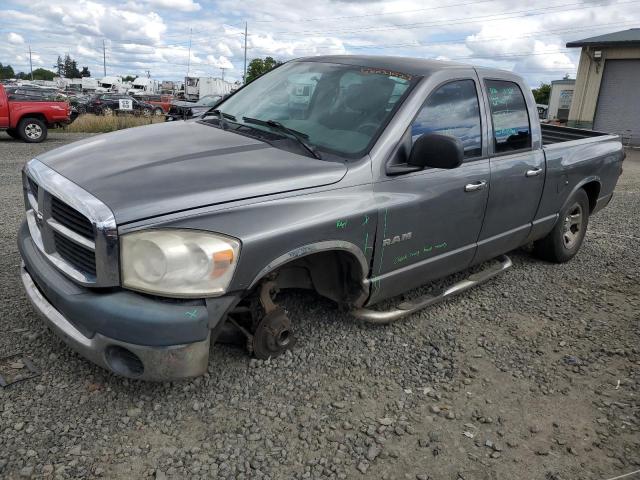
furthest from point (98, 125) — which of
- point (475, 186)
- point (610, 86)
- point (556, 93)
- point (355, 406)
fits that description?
point (556, 93)

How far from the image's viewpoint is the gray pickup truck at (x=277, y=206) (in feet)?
8.05

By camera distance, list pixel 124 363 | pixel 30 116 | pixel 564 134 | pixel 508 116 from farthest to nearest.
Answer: pixel 30 116 < pixel 564 134 < pixel 508 116 < pixel 124 363

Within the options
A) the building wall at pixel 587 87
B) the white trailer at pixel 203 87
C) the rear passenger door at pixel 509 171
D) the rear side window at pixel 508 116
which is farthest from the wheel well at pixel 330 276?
the white trailer at pixel 203 87

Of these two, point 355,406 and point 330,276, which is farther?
point 330,276

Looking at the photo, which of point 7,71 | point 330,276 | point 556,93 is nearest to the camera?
point 330,276

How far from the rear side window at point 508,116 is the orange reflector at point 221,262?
237 cm

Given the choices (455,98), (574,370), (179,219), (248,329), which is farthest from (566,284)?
(179,219)

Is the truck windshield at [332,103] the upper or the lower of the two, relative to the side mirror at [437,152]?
upper

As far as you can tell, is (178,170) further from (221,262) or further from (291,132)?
(291,132)

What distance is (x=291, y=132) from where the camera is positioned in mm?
3379

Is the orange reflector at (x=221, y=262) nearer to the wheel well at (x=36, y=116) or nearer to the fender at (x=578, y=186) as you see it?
the fender at (x=578, y=186)

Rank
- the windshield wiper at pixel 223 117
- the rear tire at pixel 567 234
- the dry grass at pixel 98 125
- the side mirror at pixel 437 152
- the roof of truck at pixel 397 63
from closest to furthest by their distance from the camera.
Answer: the side mirror at pixel 437 152 < the roof of truck at pixel 397 63 < the windshield wiper at pixel 223 117 < the rear tire at pixel 567 234 < the dry grass at pixel 98 125

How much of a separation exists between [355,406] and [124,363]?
1206 mm

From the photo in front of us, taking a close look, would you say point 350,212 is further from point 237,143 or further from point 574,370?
point 574,370
